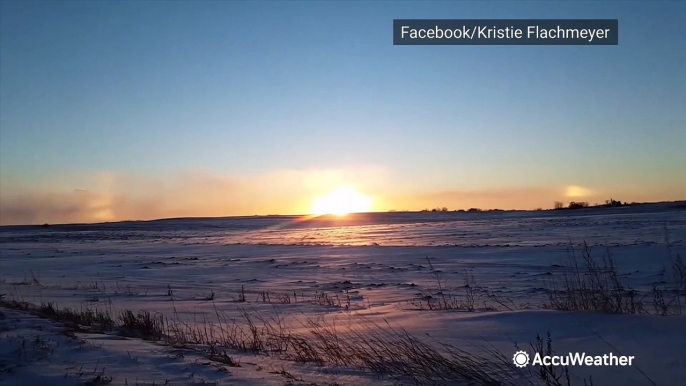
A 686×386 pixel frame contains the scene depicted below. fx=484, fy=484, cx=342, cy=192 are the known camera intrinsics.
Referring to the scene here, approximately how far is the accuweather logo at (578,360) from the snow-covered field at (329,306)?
12cm

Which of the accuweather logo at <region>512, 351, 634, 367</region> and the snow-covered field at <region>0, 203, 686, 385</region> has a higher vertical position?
the accuweather logo at <region>512, 351, 634, 367</region>

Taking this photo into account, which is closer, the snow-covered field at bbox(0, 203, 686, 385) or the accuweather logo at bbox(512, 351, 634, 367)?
the accuweather logo at bbox(512, 351, 634, 367)

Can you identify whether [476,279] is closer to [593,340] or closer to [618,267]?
[618,267]

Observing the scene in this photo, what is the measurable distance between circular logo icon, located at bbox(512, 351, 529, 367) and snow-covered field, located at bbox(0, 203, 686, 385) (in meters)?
0.41

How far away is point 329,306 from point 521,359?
19.1ft

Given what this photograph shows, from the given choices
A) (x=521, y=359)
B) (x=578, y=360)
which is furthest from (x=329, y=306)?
(x=578, y=360)

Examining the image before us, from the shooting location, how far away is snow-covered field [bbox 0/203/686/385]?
5309 millimetres

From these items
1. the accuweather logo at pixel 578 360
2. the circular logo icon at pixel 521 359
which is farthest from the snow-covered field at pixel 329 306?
the circular logo icon at pixel 521 359

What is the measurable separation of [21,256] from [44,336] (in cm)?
2568

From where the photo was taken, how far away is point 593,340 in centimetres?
599

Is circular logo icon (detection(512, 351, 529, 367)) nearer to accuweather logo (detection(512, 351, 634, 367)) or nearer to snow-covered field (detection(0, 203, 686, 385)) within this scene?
accuweather logo (detection(512, 351, 634, 367))

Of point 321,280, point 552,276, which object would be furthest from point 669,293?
point 321,280

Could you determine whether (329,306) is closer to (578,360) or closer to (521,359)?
(521,359)

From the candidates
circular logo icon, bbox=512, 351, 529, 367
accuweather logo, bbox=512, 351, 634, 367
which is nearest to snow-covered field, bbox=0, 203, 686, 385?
accuweather logo, bbox=512, 351, 634, 367
